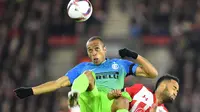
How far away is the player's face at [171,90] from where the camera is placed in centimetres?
703

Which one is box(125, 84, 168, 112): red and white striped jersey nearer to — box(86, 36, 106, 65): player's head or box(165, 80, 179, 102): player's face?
box(165, 80, 179, 102): player's face

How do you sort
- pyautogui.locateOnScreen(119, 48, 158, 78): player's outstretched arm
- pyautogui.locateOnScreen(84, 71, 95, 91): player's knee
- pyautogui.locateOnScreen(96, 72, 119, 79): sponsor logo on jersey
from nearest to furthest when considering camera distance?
pyautogui.locateOnScreen(84, 71, 95, 91): player's knee < pyautogui.locateOnScreen(119, 48, 158, 78): player's outstretched arm < pyautogui.locateOnScreen(96, 72, 119, 79): sponsor logo on jersey

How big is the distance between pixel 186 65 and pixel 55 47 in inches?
133

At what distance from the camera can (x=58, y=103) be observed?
12.2 metres

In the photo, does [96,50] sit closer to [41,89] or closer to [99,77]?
[99,77]

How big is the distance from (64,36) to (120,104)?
724 centimetres

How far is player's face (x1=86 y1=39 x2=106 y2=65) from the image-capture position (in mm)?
7281

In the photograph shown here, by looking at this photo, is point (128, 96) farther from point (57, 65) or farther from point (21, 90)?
point (57, 65)

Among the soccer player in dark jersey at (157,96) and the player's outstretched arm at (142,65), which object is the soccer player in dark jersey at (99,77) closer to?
the player's outstretched arm at (142,65)

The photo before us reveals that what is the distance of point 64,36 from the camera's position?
13.9 m

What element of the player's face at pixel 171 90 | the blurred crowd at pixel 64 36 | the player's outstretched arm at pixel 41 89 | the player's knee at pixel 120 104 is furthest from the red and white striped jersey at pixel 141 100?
the blurred crowd at pixel 64 36

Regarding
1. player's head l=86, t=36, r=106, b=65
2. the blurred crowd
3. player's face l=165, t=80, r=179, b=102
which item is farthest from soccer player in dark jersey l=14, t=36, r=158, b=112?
the blurred crowd

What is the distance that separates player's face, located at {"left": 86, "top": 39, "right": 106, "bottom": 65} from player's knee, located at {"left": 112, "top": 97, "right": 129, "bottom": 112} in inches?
27.4

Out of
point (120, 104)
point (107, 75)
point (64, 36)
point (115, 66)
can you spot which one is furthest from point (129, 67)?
point (64, 36)
